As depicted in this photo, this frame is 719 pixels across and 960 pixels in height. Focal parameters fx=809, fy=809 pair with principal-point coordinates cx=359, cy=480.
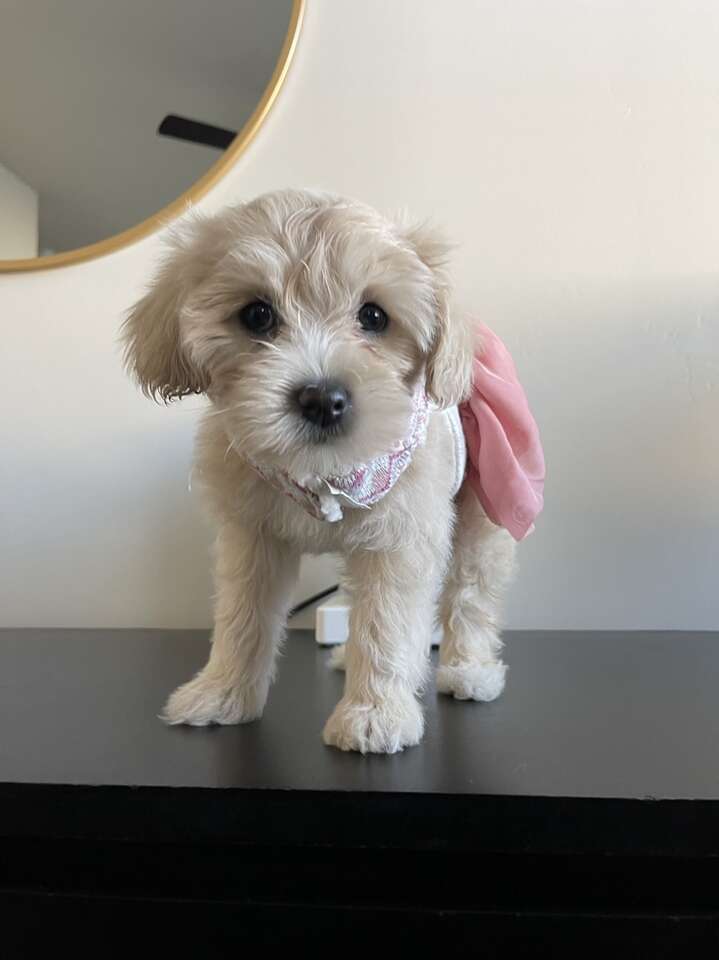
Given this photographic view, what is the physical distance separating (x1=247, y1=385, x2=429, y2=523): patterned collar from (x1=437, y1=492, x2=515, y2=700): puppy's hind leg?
0.74 ft

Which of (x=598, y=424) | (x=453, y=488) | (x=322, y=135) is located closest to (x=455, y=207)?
(x=322, y=135)

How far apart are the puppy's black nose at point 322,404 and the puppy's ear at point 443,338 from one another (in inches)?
5.1

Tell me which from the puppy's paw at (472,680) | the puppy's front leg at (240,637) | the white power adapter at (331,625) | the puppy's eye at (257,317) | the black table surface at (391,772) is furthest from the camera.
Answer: the white power adapter at (331,625)

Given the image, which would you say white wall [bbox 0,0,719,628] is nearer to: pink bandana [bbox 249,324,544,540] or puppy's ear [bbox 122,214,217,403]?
pink bandana [bbox 249,324,544,540]

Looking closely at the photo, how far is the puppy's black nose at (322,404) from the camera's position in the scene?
635mm

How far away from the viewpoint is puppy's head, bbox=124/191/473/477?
25.4 inches

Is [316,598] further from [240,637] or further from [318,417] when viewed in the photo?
[318,417]

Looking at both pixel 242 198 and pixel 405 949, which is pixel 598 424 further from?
pixel 405 949

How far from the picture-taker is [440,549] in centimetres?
79

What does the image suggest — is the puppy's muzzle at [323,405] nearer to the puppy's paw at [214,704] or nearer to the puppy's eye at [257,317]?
the puppy's eye at [257,317]

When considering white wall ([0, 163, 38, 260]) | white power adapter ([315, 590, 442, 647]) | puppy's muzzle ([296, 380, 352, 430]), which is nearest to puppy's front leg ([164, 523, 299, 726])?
puppy's muzzle ([296, 380, 352, 430])

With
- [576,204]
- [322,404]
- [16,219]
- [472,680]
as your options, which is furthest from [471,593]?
[16,219]

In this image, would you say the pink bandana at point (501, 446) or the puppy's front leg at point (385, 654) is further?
the pink bandana at point (501, 446)

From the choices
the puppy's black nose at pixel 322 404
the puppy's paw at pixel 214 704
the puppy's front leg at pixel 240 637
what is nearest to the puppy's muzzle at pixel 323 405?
the puppy's black nose at pixel 322 404
